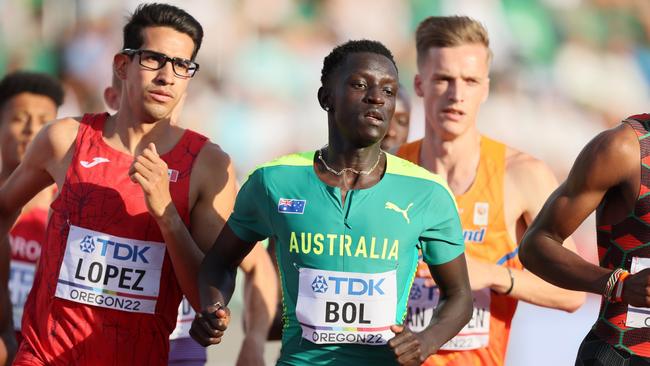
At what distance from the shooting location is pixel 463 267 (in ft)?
13.6

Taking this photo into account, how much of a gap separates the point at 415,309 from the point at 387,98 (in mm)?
1621

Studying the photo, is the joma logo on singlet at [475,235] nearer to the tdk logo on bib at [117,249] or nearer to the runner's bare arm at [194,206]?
the runner's bare arm at [194,206]

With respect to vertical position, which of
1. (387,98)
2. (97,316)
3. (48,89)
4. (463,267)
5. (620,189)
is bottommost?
(97,316)

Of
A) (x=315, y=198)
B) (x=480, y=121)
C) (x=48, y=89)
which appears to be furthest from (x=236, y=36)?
(x=315, y=198)

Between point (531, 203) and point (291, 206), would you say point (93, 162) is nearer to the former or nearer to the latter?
point (291, 206)

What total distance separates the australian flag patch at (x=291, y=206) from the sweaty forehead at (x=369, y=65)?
510 millimetres

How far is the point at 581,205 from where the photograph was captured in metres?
4.09

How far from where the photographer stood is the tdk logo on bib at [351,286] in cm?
400

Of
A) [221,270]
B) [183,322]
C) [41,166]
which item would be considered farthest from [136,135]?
[183,322]

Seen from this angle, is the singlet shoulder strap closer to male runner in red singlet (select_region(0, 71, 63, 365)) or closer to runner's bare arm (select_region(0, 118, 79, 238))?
→ runner's bare arm (select_region(0, 118, 79, 238))

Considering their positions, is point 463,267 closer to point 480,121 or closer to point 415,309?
point 415,309

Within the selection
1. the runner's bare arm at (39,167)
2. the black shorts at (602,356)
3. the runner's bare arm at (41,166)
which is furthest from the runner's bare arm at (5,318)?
the black shorts at (602,356)

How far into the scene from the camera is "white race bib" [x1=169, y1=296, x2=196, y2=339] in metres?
5.95

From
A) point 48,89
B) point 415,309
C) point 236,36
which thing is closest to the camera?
point 415,309
